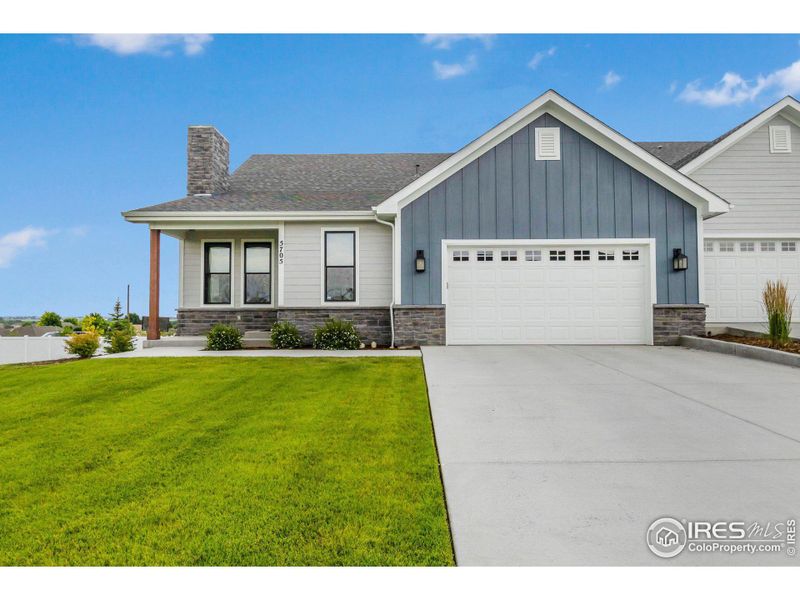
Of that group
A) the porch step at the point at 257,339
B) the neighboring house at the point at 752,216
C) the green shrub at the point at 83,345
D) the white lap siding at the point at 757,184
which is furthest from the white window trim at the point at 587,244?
the green shrub at the point at 83,345

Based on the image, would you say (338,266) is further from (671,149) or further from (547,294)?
(671,149)

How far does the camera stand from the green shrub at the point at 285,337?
38.4 feet

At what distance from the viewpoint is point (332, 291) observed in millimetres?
12508

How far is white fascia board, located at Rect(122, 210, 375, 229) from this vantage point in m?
12.0

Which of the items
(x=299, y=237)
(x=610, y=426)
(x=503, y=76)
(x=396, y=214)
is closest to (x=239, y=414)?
(x=610, y=426)

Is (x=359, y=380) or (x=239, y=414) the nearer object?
(x=239, y=414)

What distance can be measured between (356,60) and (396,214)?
8660 millimetres

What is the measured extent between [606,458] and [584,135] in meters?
9.29

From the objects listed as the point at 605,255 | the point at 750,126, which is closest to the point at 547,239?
the point at 605,255

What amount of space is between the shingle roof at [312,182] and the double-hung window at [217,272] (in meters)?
1.30

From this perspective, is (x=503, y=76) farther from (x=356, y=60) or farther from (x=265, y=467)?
(x=265, y=467)

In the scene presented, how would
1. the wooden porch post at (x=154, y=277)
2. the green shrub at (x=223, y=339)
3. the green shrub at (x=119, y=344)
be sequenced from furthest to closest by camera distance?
the wooden porch post at (x=154, y=277) → the green shrub at (x=119, y=344) → the green shrub at (x=223, y=339)

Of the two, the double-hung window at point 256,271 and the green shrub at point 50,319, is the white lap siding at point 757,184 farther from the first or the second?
the green shrub at point 50,319

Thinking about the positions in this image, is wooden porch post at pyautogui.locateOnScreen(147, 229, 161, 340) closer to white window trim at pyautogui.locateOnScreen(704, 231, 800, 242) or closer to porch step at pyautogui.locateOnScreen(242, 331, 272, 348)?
porch step at pyautogui.locateOnScreen(242, 331, 272, 348)
